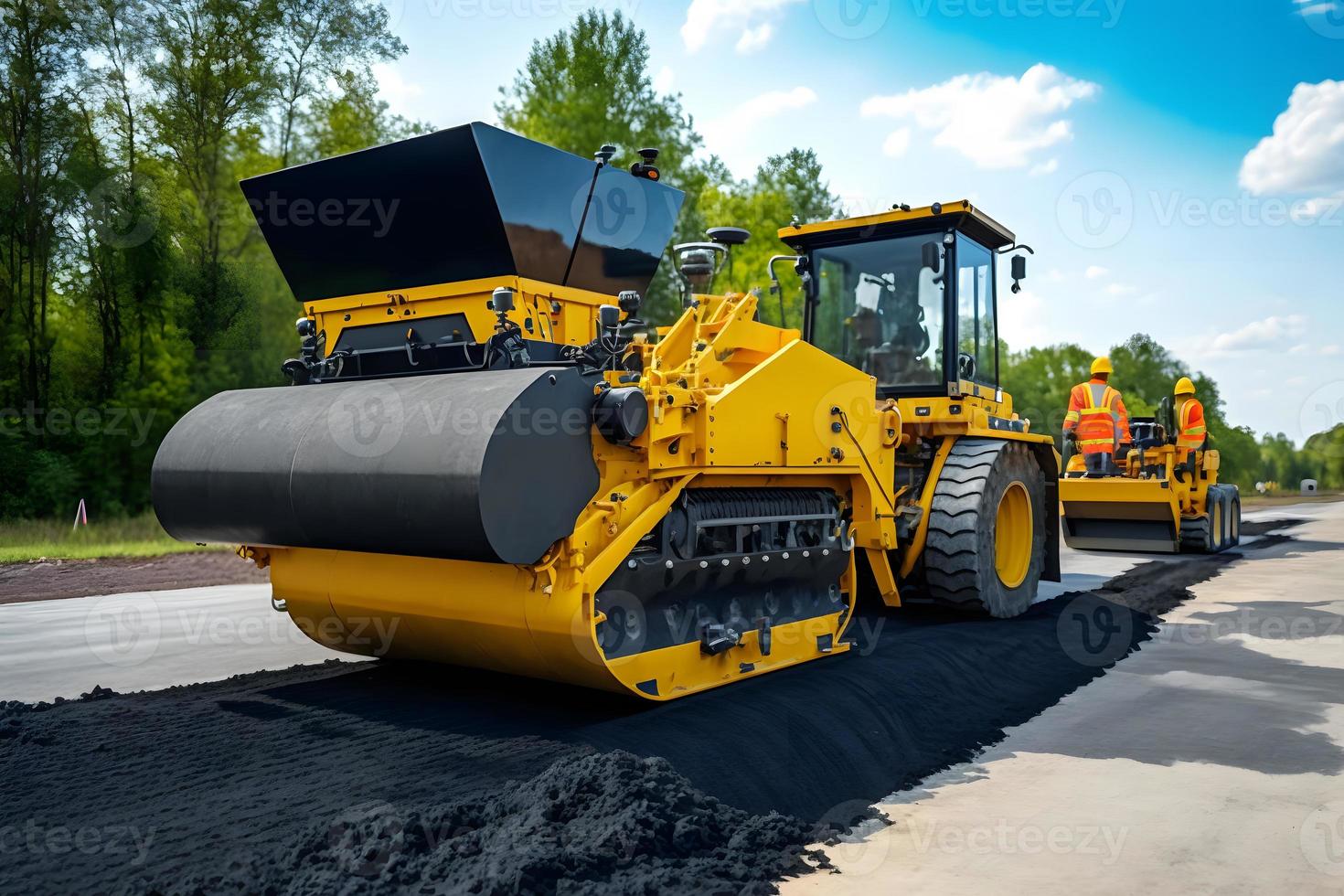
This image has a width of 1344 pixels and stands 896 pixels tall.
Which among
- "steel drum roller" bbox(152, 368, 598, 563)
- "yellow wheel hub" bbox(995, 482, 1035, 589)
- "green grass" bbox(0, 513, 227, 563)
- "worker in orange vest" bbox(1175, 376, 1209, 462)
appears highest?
"worker in orange vest" bbox(1175, 376, 1209, 462)

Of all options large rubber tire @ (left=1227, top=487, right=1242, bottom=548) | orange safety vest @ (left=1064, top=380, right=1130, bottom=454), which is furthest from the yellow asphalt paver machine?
large rubber tire @ (left=1227, top=487, right=1242, bottom=548)

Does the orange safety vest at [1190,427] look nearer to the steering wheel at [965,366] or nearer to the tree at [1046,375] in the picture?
the steering wheel at [965,366]

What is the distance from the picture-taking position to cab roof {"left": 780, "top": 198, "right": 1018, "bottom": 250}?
24.4 ft

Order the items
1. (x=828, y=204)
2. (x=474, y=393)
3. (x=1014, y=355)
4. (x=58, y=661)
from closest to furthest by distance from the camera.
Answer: (x=474, y=393) → (x=58, y=661) → (x=828, y=204) → (x=1014, y=355)

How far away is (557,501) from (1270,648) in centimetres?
587

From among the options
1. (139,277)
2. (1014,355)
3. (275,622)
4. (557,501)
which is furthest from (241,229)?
(1014,355)

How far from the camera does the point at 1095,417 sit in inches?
514

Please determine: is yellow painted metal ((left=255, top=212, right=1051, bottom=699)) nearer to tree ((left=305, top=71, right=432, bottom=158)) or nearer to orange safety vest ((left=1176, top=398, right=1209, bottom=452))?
orange safety vest ((left=1176, top=398, right=1209, bottom=452))

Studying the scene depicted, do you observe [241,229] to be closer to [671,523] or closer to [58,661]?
[58,661]

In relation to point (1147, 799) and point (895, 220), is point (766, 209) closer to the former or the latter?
point (895, 220)

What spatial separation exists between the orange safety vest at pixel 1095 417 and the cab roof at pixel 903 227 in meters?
5.46

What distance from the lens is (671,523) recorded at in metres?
4.62

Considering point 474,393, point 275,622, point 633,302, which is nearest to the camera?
point 474,393

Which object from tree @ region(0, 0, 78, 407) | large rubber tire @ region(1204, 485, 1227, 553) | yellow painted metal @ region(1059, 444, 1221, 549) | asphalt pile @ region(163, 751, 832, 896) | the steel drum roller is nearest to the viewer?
asphalt pile @ region(163, 751, 832, 896)
